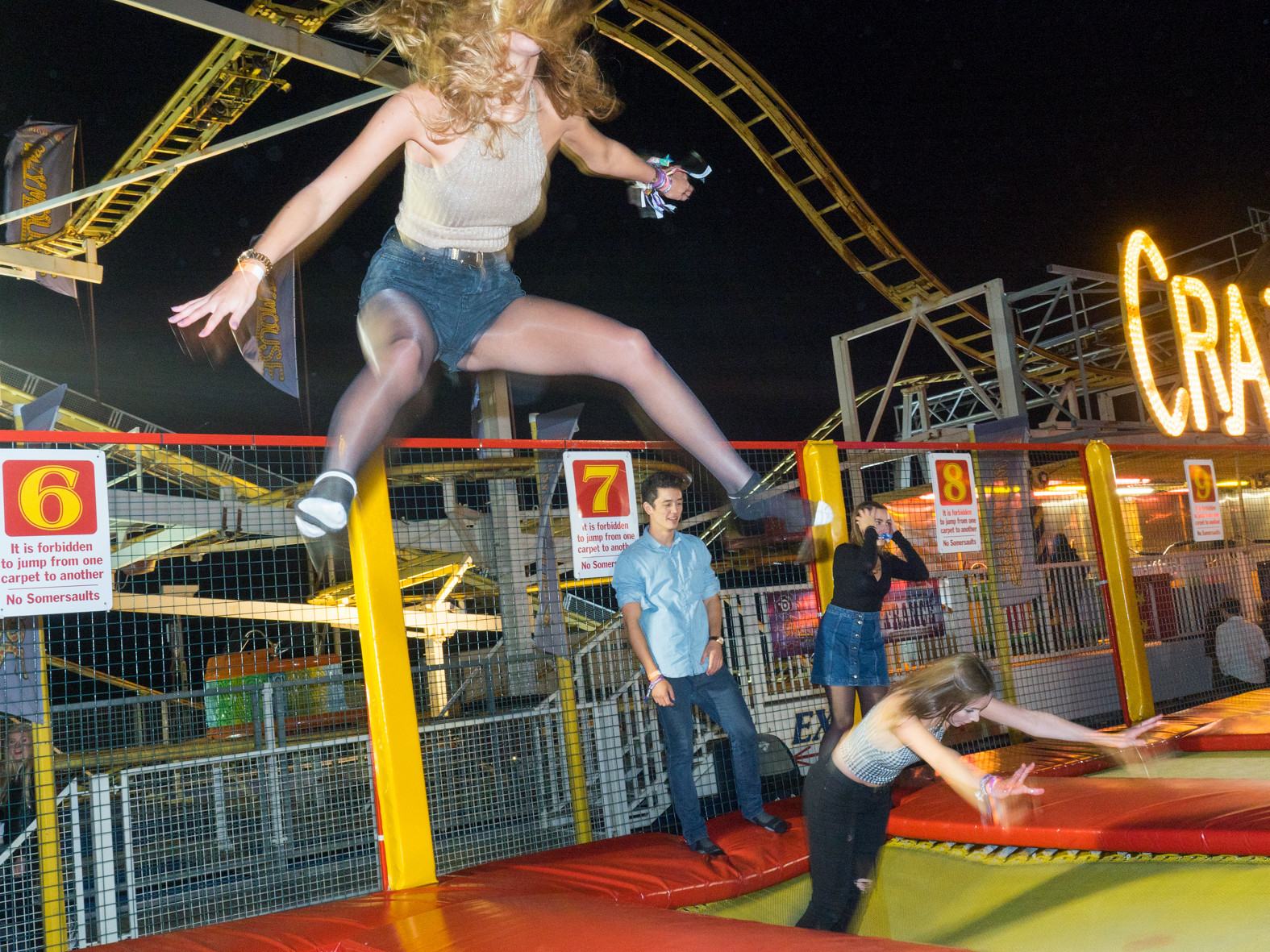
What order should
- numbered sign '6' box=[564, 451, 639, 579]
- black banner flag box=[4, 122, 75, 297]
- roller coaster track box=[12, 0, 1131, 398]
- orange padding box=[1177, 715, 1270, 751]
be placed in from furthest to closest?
1. black banner flag box=[4, 122, 75, 297]
2. roller coaster track box=[12, 0, 1131, 398]
3. orange padding box=[1177, 715, 1270, 751]
4. numbered sign '6' box=[564, 451, 639, 579]

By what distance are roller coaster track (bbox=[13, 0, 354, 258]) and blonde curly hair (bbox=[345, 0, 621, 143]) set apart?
593 centimetres

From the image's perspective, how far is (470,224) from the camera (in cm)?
214

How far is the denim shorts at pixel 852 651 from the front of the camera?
4.16 m

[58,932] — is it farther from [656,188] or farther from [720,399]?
[720,399]

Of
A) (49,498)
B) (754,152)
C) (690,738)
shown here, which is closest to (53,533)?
(49,498)

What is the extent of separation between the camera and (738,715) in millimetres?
3678

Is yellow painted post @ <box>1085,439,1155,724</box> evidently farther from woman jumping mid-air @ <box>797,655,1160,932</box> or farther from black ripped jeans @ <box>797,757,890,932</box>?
black ripped jeans @ <box>797,757,890,932</box>

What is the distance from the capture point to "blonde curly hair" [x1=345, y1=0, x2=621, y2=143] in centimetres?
202

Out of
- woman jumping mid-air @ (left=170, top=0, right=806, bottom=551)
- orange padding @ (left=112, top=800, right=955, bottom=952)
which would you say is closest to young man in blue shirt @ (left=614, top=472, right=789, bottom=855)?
orange padding @ (left=112, top=800, right=955, bottom=952)

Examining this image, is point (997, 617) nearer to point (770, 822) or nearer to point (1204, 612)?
point (770, 822)

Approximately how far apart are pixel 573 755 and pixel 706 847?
2.44ft

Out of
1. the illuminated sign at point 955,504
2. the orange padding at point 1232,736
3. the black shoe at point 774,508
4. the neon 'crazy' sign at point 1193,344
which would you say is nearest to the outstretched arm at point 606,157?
the black shoe at point 774,508

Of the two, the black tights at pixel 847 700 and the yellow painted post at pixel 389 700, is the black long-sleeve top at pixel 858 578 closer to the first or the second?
the black tights at pixel 847 700

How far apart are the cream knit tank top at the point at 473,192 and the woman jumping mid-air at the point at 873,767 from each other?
6.02 feet
